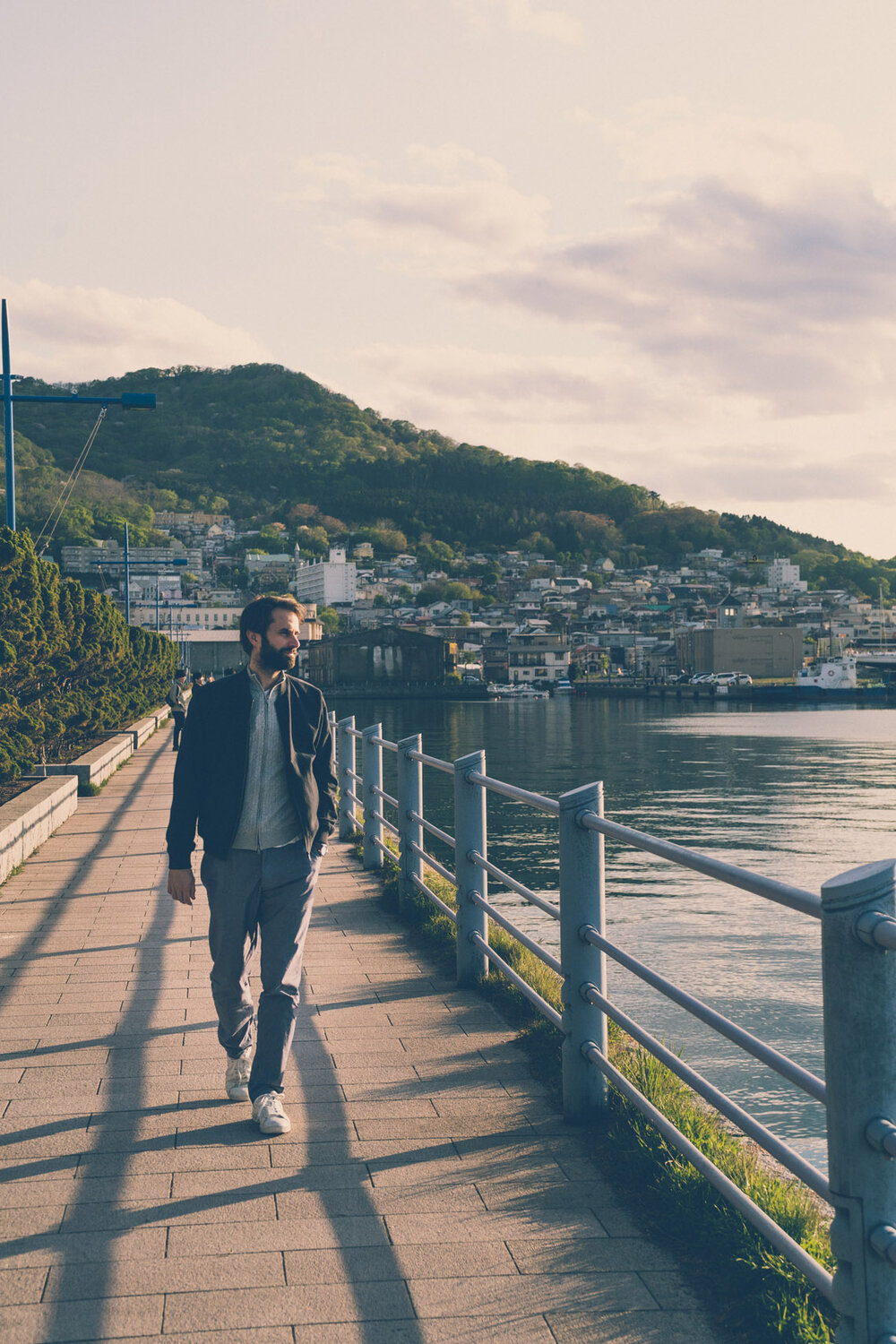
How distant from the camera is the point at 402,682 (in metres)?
156

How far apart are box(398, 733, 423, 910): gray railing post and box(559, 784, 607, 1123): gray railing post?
141 inches

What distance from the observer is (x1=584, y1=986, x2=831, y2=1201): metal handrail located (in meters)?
2.84

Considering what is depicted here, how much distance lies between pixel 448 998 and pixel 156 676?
105 ft

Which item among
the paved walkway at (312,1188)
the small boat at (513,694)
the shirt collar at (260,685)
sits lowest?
the small boat at (513,694)

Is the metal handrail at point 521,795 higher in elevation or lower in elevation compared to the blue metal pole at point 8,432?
lower

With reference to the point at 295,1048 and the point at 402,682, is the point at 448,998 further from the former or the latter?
the point at 402,682

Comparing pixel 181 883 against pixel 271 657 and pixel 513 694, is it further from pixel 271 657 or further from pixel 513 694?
pixel 513 694

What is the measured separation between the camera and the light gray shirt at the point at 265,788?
4395mm

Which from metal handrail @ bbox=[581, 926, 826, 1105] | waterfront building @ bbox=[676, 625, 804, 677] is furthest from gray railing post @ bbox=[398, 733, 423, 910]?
waterfront building @ bbox=[676, 625, 804, 677]

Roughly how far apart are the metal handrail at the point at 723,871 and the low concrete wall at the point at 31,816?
665cm

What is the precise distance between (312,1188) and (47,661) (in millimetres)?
13275

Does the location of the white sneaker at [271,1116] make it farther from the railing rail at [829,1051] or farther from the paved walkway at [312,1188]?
the railing rail at [829,1051]

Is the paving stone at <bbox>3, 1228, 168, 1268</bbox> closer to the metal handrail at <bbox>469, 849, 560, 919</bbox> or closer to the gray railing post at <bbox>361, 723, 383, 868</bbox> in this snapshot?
the metal handrail at <bbox>469, 849, 560, 919</bbox>

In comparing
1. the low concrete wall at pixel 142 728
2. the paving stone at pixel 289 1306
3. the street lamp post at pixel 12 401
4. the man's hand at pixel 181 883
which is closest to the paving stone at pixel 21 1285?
the paving stone at pixel 289 1306
